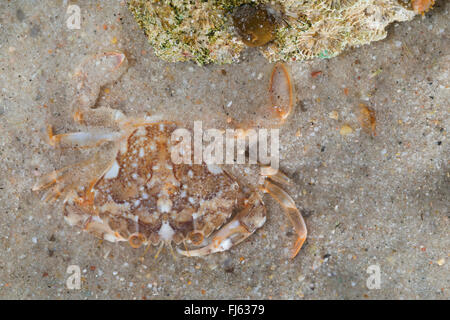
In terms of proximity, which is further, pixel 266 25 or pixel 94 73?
pixel 94 73

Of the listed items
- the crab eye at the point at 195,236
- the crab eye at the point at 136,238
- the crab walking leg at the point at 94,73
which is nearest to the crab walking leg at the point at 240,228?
the crab eye at the point at 195,236

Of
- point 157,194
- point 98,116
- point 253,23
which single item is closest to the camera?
point 253,23

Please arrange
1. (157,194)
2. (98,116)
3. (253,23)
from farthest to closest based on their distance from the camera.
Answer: (98,116) → (157,194) → (253,23)

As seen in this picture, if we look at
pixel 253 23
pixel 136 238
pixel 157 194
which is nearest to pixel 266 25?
pixel 253 23

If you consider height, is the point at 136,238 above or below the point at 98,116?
below

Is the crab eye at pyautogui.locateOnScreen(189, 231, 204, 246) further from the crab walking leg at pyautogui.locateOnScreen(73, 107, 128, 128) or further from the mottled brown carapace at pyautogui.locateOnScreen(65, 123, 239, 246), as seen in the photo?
the crab walking leg at pyautogui.locateOnScreen(73, 107, 128, 128)

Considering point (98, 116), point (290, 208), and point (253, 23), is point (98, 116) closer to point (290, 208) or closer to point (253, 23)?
point (253, 23)

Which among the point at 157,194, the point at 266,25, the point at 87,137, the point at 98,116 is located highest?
the point at 266,25
